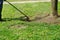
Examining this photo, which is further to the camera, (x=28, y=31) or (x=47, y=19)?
(x=47, y=19)

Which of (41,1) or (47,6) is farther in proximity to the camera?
(41,1)

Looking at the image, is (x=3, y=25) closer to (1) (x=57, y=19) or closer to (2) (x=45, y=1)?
(1) (x=57, y=19)

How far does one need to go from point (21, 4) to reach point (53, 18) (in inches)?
143

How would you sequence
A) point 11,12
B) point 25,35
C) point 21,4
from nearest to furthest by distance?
point 25,35 → point 11,12 → point 21,4

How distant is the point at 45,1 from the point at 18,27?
19.6 feet

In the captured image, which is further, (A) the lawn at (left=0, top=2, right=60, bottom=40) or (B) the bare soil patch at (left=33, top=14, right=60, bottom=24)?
(B) the bare soil patch at (left=33, top=14, right=60, bottom=24)

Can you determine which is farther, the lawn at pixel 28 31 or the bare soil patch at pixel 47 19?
the bare soil patch at pixel 47 19

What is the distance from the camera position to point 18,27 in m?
7.82

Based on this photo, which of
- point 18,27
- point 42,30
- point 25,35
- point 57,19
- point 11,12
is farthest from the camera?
point 11,12

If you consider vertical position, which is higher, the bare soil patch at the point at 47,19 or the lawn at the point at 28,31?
the lawn at the point at 28,31

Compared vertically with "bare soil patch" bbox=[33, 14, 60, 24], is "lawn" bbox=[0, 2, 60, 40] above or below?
above

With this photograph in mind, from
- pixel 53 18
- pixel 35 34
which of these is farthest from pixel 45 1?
pixel 35 34

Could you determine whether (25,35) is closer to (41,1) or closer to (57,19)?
(57,19)

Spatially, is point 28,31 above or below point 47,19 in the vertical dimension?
above
